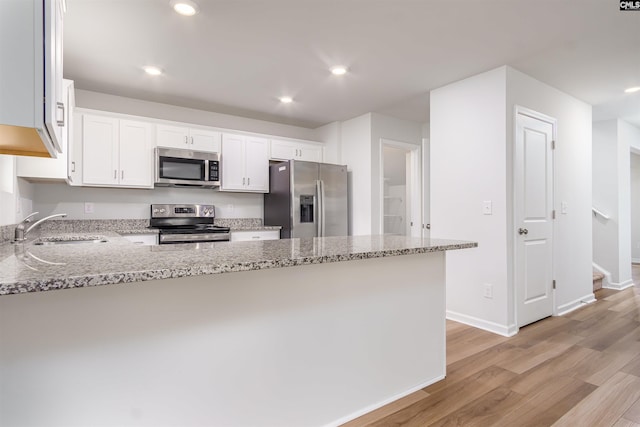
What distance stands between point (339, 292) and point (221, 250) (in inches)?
25.2

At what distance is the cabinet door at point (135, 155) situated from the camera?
359 cm

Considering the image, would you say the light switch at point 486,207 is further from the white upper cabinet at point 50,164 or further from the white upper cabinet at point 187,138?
the white upper cabinet at point 50,164

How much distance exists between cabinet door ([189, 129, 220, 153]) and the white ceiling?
37 cm

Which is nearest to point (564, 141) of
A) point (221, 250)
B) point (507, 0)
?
point (507, 0)

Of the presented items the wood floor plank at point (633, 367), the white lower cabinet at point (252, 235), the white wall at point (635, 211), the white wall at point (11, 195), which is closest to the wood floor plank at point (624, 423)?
the wood floor plank at point (633, 367)

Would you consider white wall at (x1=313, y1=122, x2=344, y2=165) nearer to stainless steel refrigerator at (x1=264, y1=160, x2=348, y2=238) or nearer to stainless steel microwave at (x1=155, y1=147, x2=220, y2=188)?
stainless steel refrigerator at (x1=264, y1=160, x2=348, y2=238)

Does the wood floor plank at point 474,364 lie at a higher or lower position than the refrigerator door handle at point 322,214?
lower

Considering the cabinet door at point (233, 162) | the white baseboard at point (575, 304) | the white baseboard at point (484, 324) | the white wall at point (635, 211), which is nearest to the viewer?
the white baseboard at point (484, 324)

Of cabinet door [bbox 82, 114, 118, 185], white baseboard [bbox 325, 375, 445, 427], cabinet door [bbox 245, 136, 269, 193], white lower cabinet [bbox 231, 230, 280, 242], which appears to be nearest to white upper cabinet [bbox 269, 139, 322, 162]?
cabinet door [bbox 245, 136, 269, 193]

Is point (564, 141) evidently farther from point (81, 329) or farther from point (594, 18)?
point (81, 329)

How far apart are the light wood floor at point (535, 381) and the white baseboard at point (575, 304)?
12.4 inches

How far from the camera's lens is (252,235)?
4.18m

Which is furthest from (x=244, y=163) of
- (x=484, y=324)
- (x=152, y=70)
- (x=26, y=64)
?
(x=26, y=64)

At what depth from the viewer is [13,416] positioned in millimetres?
1013
